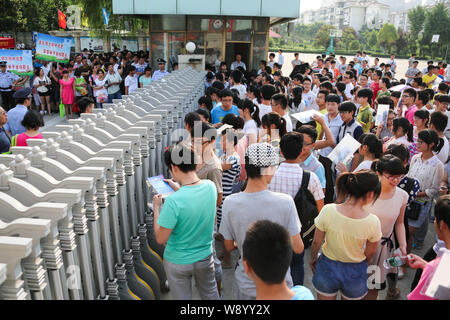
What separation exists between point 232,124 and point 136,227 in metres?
1.86

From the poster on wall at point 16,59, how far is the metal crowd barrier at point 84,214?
7.43 metres

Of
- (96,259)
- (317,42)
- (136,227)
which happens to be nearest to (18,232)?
(96,259)

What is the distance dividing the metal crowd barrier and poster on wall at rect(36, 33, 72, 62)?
Answer: 25.8 feet

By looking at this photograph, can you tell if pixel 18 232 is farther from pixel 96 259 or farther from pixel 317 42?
pixel 317 42

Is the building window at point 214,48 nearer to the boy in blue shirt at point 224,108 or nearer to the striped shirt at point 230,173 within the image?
the boy in blue shirt at point 224,108

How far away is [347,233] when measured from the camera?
247 cm

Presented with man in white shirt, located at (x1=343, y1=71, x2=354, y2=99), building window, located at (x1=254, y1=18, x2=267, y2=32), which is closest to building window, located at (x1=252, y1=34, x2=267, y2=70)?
building window, located at (x1=254, y1=18, x2=267, y2=32)

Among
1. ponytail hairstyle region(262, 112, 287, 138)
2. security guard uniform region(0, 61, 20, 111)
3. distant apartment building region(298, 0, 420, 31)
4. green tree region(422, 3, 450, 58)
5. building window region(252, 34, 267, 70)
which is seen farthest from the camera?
distant apartment building region(298, 0, 420, 31)

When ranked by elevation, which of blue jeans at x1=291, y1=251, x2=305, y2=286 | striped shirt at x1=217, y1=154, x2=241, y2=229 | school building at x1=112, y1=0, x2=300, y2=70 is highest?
school building at x1=112, y1=0, x2=300, y2=70

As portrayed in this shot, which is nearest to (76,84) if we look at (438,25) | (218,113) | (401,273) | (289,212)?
(218,113)

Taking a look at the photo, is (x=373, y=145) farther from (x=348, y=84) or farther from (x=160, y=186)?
(x=348, y=84)

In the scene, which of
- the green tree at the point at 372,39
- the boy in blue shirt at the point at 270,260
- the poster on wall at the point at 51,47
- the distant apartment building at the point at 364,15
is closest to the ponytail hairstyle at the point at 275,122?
the boy in blue shirt at the point at 270,260

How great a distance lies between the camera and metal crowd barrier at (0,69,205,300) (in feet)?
5.83

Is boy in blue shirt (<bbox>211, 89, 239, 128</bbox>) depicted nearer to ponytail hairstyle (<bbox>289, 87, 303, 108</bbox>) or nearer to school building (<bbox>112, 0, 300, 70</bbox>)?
ponytail hairstyle (<bbox>289, 87, 303, 108</bbox>)
